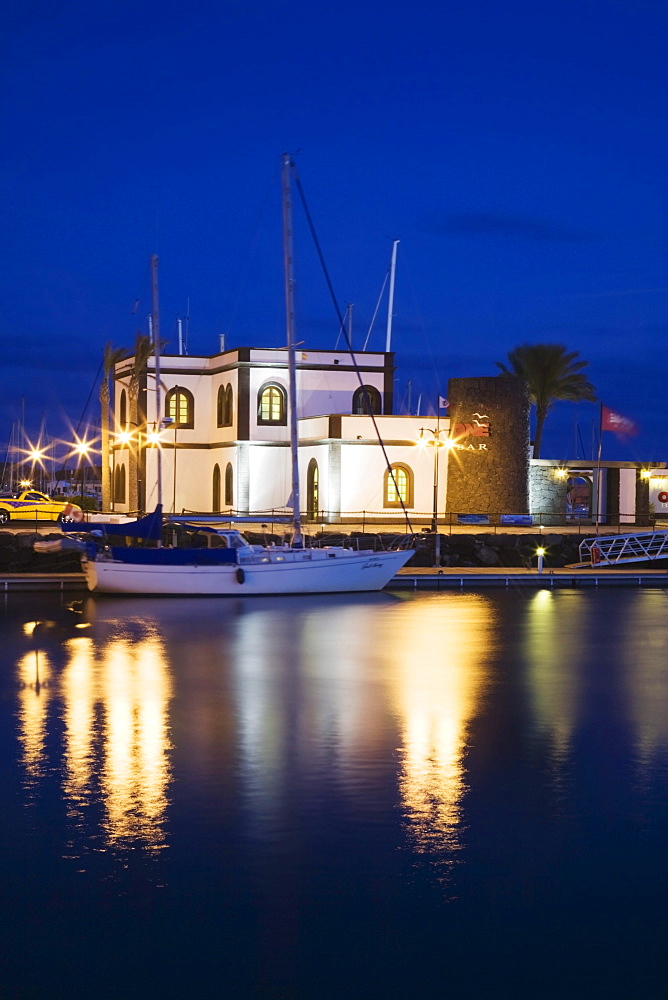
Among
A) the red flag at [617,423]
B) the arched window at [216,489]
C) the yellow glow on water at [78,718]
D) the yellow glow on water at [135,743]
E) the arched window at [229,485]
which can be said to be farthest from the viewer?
the arched window at [216,489]

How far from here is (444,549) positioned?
41.8 meters

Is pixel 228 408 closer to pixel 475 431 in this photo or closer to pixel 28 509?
pixel 28 509

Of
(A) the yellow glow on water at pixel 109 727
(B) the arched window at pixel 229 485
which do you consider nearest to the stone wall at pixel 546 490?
(B) the arched window at pixel 229 485

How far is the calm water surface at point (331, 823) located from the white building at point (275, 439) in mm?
23935

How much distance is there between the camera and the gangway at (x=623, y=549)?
41.8 metres

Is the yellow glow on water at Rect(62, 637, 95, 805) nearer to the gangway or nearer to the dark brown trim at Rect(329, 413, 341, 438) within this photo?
the gangway

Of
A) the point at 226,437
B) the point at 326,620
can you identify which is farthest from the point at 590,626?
the point at 226,437

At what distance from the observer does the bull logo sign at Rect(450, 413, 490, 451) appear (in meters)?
47.5

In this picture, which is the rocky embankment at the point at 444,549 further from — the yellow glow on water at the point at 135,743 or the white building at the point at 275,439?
the yellow glow on water at the point at 135,743

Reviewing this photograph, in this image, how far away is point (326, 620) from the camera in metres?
29.3

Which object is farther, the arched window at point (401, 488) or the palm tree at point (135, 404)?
the palm tree at point (135, 404)

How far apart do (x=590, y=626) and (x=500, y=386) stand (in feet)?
65.4

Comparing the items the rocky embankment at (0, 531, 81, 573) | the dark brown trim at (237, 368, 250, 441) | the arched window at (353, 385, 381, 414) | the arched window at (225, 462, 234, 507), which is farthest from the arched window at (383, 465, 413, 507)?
the rocky embankment at (0, 531, 81, 573)

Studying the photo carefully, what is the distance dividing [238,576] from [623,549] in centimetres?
1581
